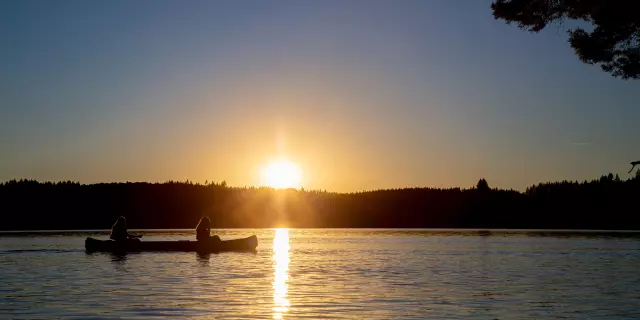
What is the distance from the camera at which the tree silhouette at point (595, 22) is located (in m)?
29.5

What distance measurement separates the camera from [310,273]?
4075 centimetres

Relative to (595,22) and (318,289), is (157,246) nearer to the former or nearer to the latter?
(318,289)

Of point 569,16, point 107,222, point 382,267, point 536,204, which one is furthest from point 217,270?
point 536,204

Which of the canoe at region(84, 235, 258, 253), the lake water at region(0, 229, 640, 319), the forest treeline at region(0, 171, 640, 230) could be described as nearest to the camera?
the lake water at region(0, 229, 640, 319)

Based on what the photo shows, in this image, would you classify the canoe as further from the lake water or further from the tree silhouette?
the tree silhouette

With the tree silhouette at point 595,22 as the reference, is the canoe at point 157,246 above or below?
below

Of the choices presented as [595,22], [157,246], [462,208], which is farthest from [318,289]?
[462,208]

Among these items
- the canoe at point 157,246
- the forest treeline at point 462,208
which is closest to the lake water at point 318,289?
the canoe at point 157,246

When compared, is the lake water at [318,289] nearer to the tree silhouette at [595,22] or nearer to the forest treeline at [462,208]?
the tree silhouette at [595,22]

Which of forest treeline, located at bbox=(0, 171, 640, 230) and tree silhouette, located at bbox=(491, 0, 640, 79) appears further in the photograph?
forest treeline, located at bbox=(0, 171, 640, 230)

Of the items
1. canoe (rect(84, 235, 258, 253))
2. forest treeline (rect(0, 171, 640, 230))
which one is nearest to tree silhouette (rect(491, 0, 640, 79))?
canoe (rect(84, 235, 258, 253))

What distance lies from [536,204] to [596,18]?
6487 inches

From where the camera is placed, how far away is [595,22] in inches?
1196

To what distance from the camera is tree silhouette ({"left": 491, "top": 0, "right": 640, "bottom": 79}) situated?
96.8 ft
